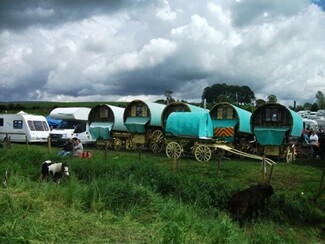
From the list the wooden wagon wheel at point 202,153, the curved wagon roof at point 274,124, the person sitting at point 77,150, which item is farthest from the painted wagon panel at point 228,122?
the person sitting at point 77,150

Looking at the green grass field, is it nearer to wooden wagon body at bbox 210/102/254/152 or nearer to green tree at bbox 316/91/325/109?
wooden wagon body at bbox 210/102/254/152

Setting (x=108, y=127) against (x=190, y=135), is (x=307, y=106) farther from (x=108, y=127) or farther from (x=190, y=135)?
(x=190, y=135)

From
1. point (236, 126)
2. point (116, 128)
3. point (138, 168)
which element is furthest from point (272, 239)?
point (116, 128)

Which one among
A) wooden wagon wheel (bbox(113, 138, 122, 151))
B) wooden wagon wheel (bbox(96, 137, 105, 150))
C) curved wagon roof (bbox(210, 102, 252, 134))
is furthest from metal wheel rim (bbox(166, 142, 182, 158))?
wooden wagon wheel (bbox(96, 137, 105, 150))

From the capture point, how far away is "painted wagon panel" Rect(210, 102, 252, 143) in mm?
23938

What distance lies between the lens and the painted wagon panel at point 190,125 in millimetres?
21422

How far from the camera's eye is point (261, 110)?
2272 centimetres

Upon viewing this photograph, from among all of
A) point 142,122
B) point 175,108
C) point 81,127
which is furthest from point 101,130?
point 175,108

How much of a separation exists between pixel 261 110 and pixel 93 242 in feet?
59.4

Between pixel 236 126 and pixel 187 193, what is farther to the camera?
pixel 236 126

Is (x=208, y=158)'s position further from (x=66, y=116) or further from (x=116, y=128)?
(x=66, y=116)

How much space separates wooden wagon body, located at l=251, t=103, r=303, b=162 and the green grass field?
4.94 metres

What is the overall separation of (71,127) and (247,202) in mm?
22290

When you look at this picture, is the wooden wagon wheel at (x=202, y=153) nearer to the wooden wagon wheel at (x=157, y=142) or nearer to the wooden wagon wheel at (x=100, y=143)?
the wooden wagon wheel at (x=157, y=142)
